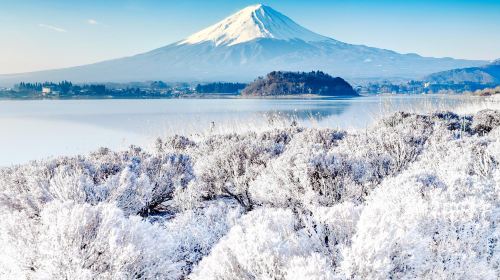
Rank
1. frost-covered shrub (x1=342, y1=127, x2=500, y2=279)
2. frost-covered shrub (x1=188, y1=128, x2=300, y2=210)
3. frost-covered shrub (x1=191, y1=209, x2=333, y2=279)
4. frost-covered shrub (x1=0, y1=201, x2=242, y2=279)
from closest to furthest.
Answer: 1. frost-covered shrub (x1=191, y1=209, x2=333, y2=279)
2. frost-covered shrub (x1=342, y1=127, x2=500, y2=279)
3. frost-covered shrub (x1=0, y1=201, x2=242, y2=279)
4. frost-covered shrub (x1=188, y1=128, x2=300, y2=210)

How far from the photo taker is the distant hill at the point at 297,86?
70000 mm

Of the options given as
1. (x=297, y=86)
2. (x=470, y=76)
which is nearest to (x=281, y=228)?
(x=297, y=86)

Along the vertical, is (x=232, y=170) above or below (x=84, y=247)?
below

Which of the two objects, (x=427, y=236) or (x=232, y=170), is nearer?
(x=427, y=236)

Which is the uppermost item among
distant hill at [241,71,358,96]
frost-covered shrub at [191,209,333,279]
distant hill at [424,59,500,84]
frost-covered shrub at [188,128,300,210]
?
distant hill at [424,59,500,84]

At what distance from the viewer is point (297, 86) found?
7031 centimetres

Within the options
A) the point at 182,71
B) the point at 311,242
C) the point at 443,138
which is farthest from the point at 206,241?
the point at 182,71

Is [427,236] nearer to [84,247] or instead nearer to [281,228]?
[281,228]

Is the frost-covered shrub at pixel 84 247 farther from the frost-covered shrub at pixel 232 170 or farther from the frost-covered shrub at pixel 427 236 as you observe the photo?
the frost-covered shrub at pixel 232 170

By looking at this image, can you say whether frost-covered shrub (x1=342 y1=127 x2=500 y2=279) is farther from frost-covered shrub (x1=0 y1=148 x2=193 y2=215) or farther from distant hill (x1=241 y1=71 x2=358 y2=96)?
distant hill (x1=241 y1=71 x2=358 y2=96)

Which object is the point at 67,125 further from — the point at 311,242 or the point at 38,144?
the point at 311,242

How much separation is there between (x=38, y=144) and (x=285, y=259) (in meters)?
17.8

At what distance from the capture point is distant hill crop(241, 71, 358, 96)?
7000 centimetres

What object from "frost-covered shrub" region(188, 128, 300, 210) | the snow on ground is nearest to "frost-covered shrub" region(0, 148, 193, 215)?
the snow on ground
